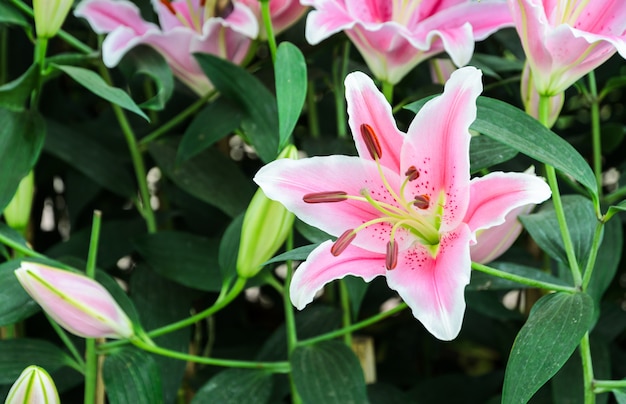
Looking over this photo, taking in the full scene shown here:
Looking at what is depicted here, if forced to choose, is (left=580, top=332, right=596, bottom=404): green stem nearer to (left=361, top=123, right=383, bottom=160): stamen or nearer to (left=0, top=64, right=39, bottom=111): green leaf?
(left=361, top=123, right=383, bottom=160): stamen

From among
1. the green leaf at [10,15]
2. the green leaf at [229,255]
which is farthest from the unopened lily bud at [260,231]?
the green leaf at [10,15]

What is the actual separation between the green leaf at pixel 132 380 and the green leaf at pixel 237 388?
0.05m

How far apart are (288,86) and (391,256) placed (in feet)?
0.50

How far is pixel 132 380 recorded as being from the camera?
1.98 ft

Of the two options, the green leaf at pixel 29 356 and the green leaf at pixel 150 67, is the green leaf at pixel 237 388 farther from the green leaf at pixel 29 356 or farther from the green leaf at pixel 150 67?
the green leaf at pixel 150 67

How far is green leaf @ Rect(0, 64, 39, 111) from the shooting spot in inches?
24.0

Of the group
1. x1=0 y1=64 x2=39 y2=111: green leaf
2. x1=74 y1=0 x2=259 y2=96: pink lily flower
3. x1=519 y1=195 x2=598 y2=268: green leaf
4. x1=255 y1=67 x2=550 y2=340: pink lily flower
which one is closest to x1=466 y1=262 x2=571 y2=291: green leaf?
x1=519 y1=195 x2=598 y2=268: green leaf

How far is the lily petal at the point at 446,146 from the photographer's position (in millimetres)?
455

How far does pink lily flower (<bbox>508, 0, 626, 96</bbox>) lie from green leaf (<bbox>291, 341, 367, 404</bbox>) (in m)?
0.25

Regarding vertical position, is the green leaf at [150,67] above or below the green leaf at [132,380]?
above

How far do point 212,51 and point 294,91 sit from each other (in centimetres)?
17

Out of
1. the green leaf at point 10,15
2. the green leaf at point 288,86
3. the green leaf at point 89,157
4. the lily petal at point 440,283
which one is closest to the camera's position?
the lily petal at point 440,283

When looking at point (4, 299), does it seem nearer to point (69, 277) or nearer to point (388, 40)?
point (69, 277)

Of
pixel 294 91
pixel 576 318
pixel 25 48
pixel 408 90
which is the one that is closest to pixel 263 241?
pixel 294 91
